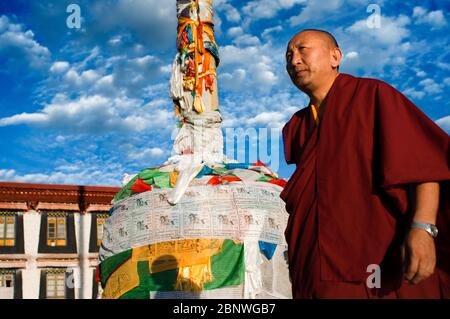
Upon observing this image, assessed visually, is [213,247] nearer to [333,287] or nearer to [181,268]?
[181,268]

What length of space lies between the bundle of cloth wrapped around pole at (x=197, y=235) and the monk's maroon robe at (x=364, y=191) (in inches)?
292

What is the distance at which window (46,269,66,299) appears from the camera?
27587mm

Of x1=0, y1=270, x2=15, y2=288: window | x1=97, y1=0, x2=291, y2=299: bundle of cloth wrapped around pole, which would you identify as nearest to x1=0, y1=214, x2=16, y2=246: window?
x1=0, y1=270, x2=15, y2=288: window

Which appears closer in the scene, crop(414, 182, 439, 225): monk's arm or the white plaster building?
crop(414, 182, 439, 225): monk's arm

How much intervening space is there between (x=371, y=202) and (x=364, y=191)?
75mm

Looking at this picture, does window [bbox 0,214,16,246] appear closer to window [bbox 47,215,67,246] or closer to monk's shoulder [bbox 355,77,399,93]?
window [bbox 47,215,67,246]

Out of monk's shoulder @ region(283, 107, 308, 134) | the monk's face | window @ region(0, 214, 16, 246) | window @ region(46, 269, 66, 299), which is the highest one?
window @ region(0, 214, 16, 246)

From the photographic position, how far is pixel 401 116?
11.2 feet

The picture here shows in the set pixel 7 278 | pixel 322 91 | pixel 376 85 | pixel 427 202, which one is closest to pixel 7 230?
pixel 7 278

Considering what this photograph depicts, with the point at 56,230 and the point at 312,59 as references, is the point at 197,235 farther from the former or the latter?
the point at 56,230

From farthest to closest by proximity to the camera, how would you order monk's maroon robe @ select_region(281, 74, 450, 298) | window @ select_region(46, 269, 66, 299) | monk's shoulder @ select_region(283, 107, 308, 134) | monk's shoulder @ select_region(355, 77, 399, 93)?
window @ select_region(46, 269, 66, 299) → monk's shoulder @ select_region(283, 107, 308, 134) → monk's shoulder @ select_region(355, 77, 399, 93) → monk's maroon robe @ select_region(281, 74, 450, 298)

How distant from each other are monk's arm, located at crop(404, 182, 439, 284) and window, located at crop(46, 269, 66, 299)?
26.3m

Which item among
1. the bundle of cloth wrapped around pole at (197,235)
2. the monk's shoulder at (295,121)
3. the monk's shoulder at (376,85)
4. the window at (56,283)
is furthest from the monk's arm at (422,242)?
the window at (56,283)

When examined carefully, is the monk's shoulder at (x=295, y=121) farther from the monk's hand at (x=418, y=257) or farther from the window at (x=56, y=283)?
the window at (x=56, y=283)
